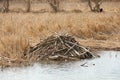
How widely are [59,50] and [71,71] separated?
5.07ft

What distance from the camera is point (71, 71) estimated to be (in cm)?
1211

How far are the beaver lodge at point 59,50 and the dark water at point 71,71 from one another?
1.22 feet

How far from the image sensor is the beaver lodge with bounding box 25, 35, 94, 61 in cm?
1350

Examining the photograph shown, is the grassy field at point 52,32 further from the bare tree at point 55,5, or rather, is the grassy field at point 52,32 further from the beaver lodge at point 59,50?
the bare tree at point 55,5

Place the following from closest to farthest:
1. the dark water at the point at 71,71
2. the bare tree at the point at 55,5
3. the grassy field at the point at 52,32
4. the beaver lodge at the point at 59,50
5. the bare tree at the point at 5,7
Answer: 1. the dark water at the point at 71,71
2. the grassy field at the point at 52,32
3. the beaver lodge at the point at 59,50
4. the bare tree at the point at 5,7
5. the bare tree at the point at 55,5

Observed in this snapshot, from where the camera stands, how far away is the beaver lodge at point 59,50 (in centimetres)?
1350

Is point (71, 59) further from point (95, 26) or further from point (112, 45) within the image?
point (95, 26)

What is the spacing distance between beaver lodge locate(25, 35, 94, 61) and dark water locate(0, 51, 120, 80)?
0.37 metres

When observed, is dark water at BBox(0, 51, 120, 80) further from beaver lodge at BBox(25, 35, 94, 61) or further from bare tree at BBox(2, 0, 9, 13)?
bare tree at BBox(2, 0, 9, 13)

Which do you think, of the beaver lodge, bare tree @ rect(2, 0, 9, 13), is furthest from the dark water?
bare tree @ rect(2, 0, 9, 13)

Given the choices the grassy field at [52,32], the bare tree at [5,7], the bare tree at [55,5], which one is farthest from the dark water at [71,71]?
the bare tree at [55,5]

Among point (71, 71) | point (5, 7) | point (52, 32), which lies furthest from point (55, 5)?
point (71, 71)

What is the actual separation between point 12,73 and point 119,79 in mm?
2467

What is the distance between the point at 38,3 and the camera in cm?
5022
